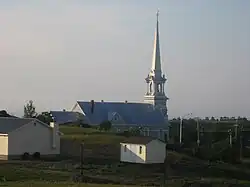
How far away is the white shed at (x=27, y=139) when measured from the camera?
63.6 metres

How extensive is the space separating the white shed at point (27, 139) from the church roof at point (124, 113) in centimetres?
3411

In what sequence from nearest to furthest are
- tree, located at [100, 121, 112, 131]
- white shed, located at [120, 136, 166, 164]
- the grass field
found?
the grass field, white shed, located at [120, 136, 166, 164], tree, located at [100, 121, 112, 131]

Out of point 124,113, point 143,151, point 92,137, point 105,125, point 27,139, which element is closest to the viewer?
point 27,139

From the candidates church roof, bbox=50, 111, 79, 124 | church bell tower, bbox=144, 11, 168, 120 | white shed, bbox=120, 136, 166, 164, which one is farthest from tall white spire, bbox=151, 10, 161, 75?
white shed, bbox=120, 136, 166, 164

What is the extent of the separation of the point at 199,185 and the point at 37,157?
79.9ft

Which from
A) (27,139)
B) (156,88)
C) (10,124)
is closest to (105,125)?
(156,88)

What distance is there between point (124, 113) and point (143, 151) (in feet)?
125

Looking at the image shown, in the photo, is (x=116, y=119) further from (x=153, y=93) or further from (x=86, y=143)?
(x=86, y=143)

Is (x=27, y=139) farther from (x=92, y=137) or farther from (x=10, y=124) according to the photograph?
(x=92, y=137)

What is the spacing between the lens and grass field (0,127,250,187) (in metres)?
46.1

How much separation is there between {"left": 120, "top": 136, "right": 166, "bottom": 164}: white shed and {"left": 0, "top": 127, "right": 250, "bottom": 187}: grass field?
1.18m

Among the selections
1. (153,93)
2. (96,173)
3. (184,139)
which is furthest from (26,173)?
(153,93)

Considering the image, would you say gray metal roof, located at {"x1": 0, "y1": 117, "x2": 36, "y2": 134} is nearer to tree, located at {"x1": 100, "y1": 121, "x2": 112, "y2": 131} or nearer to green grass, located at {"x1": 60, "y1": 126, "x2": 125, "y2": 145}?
green grass, located at {"x1": 60, "y1": 126, "x2": 125, "y2": 145}

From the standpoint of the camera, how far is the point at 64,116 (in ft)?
331
